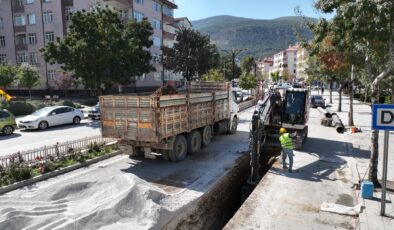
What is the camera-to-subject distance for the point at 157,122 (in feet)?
37.5

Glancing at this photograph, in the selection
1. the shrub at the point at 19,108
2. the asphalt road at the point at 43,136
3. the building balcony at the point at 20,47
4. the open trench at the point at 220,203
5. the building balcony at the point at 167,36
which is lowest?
the open trench at the point at 220,203

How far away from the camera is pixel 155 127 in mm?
11453

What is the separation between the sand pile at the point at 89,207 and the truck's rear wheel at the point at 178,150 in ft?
11.7

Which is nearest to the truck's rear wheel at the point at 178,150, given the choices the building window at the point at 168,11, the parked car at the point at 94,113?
the parked car at the point at 94,113

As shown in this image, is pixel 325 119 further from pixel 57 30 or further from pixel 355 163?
pixel 57 30

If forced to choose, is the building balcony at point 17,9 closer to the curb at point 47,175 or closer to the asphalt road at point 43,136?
the asphalt road at point 43,136

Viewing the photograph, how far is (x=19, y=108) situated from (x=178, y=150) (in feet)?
76.1

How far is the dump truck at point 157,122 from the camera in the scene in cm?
1156

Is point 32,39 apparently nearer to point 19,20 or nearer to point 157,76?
point 19,20

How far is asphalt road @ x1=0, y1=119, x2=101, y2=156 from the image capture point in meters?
16.5

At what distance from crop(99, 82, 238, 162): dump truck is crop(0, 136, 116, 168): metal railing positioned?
173 cm

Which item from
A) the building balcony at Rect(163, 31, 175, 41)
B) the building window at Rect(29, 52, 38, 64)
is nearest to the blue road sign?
the building balcony at Rect(163, 31, 175, 41)

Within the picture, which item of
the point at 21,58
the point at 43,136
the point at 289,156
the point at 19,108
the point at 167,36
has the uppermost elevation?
the point at 167,36

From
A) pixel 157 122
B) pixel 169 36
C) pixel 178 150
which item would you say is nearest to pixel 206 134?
pixel 178 150
